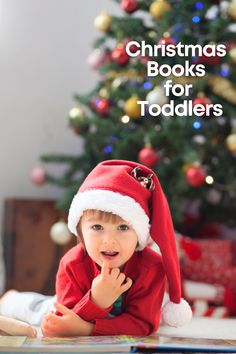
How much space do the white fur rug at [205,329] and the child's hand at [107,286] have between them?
28 cm

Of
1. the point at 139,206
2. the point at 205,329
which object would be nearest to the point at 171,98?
the point at 205,329

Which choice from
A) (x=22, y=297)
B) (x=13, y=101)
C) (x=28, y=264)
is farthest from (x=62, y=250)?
(x=22, y=297)

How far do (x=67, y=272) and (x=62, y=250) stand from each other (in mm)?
1226

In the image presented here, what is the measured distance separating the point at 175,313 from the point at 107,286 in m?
0.17

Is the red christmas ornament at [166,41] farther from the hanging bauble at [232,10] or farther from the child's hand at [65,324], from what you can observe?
the child's hand at [65,324]

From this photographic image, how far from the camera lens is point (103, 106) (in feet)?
6.99

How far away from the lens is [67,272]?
3.54 ft

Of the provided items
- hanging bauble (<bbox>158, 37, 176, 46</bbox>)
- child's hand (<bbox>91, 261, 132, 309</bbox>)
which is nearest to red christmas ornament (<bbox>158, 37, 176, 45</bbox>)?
hanging bauble (<bbox>158, 37, 176, 46</bbox>)

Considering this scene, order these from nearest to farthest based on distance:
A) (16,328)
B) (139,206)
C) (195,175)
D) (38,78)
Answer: (16,328), (139,206), (195,175), (38,78)

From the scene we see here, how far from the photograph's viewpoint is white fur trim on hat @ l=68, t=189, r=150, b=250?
1.01m

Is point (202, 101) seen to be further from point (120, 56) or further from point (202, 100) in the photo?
point (120, 56)

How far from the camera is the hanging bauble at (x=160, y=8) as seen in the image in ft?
6.58

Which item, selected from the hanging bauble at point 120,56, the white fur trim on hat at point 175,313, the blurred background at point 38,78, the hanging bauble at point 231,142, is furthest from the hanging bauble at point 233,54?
the white fur trim on hat at point 175,313

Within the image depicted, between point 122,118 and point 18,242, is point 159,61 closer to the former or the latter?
point 122,118
